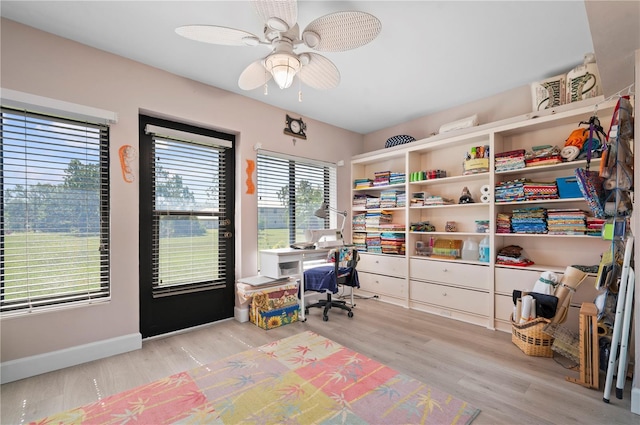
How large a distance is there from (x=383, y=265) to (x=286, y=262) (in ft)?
4.87

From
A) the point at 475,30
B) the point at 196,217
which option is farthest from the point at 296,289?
the point at 475,30

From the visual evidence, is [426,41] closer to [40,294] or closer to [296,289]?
[296,289]

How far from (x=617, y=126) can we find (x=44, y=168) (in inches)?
170

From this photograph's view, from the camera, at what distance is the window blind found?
289 centimetres

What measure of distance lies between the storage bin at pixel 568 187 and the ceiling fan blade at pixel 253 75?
289 centimetres

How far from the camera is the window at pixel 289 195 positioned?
3631 mm

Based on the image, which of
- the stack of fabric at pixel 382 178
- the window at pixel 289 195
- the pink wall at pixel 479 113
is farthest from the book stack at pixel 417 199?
the window at pixel 289 195

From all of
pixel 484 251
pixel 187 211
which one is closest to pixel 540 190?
pixel 484 251

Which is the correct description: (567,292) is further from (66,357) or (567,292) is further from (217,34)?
(66,357)

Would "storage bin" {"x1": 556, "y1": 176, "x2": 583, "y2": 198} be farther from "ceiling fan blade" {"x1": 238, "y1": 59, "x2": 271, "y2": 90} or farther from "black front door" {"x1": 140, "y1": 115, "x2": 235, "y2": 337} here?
"black front door" {"x1": 140, "y1": 115, "x2": 235, "y2": 337}

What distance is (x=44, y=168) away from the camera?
2275 mm

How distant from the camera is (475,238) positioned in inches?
139

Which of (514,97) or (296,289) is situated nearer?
(514,97)

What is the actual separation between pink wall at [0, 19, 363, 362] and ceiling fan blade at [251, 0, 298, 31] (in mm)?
1724
